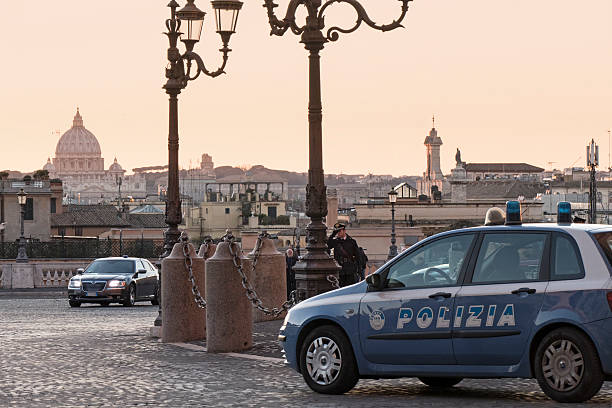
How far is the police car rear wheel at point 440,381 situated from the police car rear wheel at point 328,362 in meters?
0.78

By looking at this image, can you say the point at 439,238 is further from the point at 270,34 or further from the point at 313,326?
the point at 270,34

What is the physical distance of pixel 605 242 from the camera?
10883 mm

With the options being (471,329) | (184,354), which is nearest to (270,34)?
(184,354)

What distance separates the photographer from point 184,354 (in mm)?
16297

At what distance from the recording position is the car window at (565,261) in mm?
10820

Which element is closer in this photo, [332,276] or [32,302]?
[332,276]

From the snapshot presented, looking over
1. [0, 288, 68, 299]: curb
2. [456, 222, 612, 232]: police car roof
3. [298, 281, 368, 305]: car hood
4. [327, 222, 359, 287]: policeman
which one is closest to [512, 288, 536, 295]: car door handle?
[456, 222, 612, 232]: police car roof

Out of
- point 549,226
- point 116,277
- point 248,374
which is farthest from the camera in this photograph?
point 116,277

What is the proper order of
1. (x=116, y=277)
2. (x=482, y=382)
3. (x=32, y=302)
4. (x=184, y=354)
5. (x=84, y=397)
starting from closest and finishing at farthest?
(x=84, y=397)
(x=482, y=382)
(x=184, y=354)
(x=116, y=277)
(x=32, y=302)

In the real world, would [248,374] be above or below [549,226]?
below

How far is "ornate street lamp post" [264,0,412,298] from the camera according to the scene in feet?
49.8

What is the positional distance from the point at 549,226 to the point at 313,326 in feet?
7.53

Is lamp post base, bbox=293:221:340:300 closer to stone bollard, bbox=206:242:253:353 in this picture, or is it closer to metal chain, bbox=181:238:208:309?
stone bollard, bbox=206:242:253:353

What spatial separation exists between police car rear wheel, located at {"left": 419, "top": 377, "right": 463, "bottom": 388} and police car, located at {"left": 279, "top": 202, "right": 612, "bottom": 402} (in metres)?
0.01
